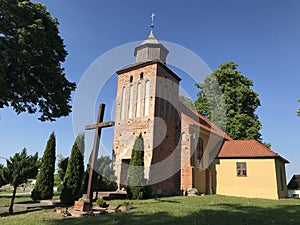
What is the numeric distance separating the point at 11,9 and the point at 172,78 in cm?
1302

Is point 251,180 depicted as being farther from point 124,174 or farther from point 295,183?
point 295,183

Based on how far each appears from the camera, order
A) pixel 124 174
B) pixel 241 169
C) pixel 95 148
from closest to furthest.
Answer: pixel 95 148
pixel 124 174
pixel 241 169

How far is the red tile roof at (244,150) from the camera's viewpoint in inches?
785

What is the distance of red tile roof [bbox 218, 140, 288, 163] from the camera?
1994cm

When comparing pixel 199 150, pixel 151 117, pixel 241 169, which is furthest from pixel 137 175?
pixel 241 169

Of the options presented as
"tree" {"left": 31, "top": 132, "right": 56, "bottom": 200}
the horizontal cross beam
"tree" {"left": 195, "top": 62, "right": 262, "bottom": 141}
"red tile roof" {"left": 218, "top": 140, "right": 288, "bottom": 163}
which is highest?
"tree" {"left": 195, "top": 62, "right": 262, "bottom": 141}

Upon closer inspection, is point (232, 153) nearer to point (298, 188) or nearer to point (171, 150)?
point (171, 150)

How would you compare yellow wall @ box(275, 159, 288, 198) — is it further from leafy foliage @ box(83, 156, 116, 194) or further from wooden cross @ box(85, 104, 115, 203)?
wooden cross @ box(85, 104, 115, 203)

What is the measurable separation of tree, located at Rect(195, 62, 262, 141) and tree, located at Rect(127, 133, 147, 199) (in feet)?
49.2

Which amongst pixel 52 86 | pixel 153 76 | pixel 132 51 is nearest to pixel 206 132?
pixel 153 76

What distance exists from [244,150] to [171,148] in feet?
21.7

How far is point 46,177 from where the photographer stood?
1459 centimetres

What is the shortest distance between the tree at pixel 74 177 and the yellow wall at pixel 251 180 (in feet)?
41.0

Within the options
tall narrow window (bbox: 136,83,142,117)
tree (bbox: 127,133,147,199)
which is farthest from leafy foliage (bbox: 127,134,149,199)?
tall narrow window (bbox: 136,83,142,117)
